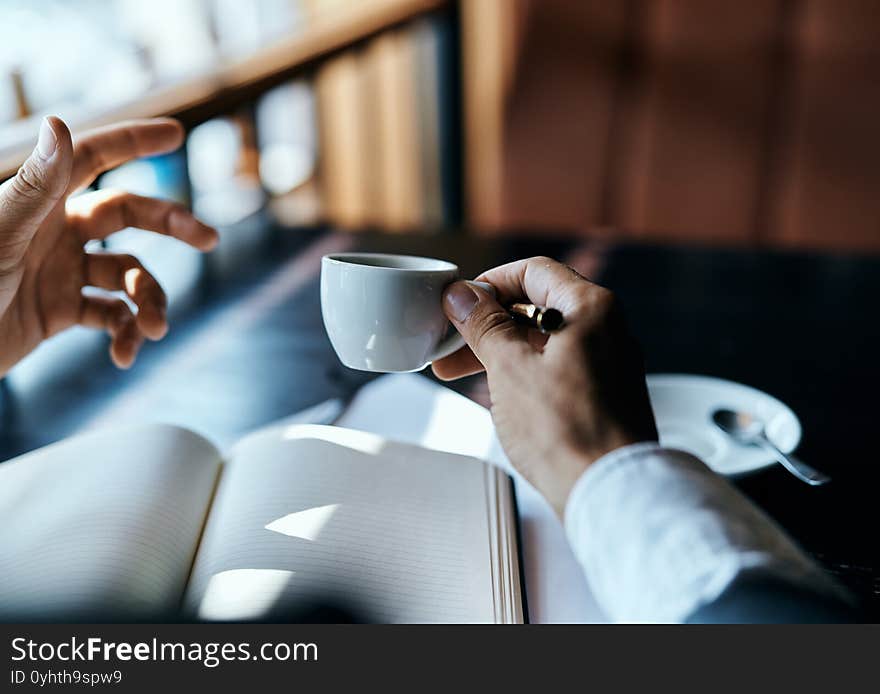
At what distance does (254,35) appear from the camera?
114 inches

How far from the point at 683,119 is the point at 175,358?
163 cm

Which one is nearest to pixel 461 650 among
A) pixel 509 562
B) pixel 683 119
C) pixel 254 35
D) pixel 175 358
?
pixel 509 562

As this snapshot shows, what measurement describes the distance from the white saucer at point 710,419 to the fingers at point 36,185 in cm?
45

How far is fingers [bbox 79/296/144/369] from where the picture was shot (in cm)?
76

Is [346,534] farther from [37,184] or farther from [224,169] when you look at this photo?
[224,169]

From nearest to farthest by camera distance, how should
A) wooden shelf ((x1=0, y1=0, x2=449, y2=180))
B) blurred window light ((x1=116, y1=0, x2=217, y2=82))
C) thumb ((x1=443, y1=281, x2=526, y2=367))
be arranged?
thumb ((x1=443, y1=281, x2=526, y2=367)), wooden shelf ((x1=0, y1=0, x2=449, y2=180)), blurred window light ((x1=116, y1=0, x2=217, y2=82))

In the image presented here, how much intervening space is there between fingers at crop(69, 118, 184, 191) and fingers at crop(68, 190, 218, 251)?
0.07 feet

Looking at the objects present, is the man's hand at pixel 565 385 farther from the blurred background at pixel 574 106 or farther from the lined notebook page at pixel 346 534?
the blurred background at pixel 574 106

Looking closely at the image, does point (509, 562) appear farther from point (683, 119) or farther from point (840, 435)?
point (683, 119)

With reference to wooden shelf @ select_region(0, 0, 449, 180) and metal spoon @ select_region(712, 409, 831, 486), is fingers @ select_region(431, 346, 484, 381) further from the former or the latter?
wooden shelf @ select_region(0, 0, 449, 180)

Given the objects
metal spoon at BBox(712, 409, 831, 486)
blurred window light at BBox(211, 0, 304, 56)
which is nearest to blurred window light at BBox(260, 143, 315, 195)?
blurred window light at BBox(211, 0, 304, 56)

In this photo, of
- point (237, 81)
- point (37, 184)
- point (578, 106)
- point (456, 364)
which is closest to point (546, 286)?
point (456, 364)

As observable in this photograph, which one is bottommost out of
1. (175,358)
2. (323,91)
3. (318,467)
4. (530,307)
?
(323,91)

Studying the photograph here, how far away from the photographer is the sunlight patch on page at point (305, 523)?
Result: 0.49 metres
